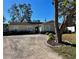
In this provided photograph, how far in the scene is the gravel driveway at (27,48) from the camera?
1914mm

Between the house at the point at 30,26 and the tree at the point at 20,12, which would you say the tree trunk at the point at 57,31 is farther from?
the tree at the point at 20,12

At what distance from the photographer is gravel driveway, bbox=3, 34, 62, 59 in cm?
191

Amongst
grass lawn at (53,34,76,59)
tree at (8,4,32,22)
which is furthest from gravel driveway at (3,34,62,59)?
tree at (8,4,32,22)

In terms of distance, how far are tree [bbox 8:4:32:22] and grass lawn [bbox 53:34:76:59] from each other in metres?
0.48

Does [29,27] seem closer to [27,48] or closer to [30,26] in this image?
[30,26]

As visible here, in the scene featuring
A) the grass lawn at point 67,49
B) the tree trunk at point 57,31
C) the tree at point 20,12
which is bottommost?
the grass lawn at point 67,49

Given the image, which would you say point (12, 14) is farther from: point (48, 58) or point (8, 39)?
point (48, 58)

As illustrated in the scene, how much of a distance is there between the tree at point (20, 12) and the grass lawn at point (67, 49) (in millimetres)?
476

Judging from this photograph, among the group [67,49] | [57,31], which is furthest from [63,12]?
[67,49]

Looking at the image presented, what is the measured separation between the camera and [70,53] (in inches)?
76.3

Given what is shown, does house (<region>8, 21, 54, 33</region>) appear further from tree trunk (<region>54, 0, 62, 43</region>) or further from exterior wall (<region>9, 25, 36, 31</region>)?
tree trunk (<region>54, 0, 62, 43</region>)

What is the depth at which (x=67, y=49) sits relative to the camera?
2.12 m

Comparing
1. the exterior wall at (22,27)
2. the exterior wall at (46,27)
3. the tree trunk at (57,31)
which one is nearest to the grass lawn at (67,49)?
the tree trunk at (57,31)

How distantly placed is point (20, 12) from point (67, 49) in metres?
0.70
